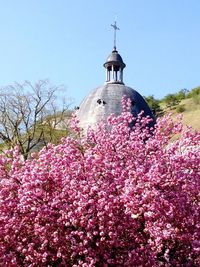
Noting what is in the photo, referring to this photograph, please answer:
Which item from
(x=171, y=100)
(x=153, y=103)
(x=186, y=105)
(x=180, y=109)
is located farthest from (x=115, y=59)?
(x=171, y=100)

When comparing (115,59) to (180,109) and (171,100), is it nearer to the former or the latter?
(180,109)

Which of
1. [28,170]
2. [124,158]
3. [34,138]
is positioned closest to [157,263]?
[124,158]

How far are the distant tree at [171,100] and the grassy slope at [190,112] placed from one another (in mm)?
1035

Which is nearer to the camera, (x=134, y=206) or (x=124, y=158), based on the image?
(x=134, y=206)

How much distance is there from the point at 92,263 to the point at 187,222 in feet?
6.62

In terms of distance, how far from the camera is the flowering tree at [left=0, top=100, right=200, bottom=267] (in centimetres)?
881

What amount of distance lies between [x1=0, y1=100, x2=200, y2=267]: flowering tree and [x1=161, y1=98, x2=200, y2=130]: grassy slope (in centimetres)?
5725

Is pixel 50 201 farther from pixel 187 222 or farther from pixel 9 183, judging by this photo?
pixel 187 222

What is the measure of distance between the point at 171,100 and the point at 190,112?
15.2m

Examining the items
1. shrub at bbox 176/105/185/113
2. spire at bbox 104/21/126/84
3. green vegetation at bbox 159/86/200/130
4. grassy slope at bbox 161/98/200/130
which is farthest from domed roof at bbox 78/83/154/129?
shrub at bbox 176/105/185/113

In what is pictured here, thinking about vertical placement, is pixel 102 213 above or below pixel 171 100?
below

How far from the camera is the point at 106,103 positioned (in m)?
40.2

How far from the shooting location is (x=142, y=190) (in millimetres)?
8852

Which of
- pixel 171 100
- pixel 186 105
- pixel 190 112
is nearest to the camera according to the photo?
pixel 190 112
